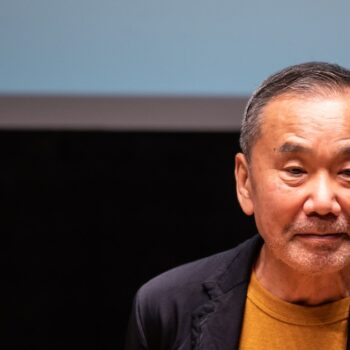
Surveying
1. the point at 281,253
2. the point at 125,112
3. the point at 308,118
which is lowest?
the point at 281,253

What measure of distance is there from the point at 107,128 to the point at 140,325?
578mm

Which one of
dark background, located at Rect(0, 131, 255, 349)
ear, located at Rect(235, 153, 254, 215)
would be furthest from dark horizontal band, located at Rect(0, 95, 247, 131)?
ear, located at Rect(235, 153, 254, 215)

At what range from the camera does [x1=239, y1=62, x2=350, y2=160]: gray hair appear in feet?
5.01

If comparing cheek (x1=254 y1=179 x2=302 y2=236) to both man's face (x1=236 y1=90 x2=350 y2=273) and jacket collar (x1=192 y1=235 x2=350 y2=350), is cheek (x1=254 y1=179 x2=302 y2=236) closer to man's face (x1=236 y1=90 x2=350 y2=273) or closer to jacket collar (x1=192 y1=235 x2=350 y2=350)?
man's face (x1=236 y1=90 x2=350 y2=273)

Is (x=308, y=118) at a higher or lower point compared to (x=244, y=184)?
higher

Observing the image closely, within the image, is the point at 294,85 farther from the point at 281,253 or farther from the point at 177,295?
the point at 177,295

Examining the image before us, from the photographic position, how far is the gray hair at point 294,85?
60.2 inches

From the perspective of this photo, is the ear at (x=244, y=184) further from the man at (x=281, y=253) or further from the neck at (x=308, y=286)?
the neck at (x=308, y=286)

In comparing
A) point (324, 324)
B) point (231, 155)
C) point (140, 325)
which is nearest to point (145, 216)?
point (231, 155)

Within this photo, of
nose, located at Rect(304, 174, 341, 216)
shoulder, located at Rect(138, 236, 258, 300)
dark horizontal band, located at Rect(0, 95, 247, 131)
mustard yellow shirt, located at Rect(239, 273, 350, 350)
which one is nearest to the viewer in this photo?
nose, located at Rect(304, 174, 341, 216)

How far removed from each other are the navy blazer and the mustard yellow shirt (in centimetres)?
3

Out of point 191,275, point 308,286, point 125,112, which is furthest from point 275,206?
point 125,112

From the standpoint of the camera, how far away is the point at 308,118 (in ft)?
4.89

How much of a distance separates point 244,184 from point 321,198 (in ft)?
0.77
